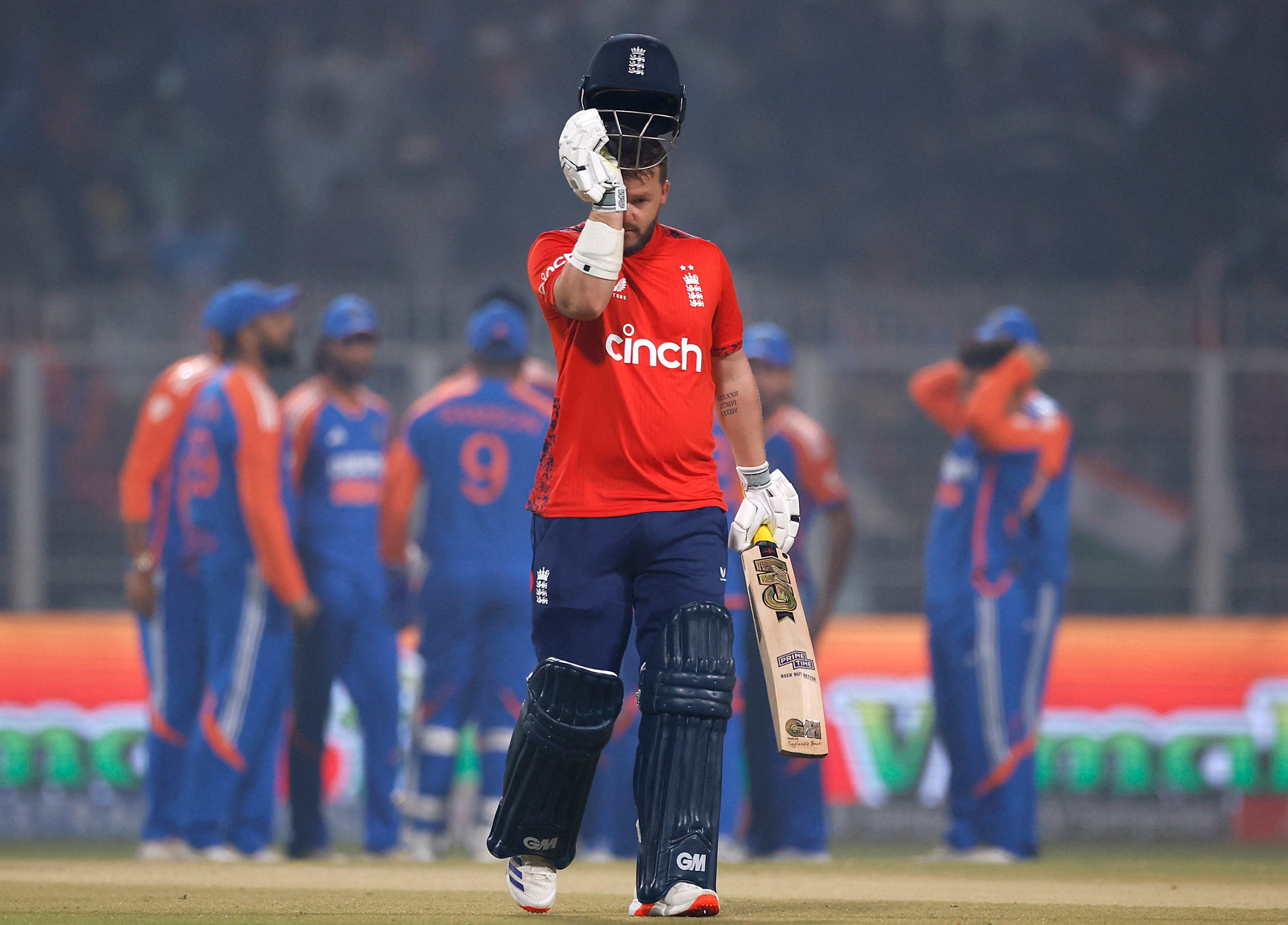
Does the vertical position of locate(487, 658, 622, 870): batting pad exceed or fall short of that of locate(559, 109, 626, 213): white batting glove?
it falls short

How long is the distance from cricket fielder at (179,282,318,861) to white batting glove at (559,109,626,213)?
3.71 m

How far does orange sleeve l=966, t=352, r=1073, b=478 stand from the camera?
751cm

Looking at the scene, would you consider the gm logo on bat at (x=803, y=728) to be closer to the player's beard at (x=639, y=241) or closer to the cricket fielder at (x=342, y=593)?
the player's beard at (x=639, y=241)

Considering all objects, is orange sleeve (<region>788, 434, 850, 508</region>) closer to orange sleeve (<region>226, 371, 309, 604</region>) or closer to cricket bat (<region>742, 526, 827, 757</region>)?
Answer: orange sleeve (<region>226, 371, 309, 604</region>)

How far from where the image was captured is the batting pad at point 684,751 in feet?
12.8

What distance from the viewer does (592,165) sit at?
152 inches

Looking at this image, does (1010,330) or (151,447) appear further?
(1010,330)

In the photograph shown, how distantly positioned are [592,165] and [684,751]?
4.34 ft

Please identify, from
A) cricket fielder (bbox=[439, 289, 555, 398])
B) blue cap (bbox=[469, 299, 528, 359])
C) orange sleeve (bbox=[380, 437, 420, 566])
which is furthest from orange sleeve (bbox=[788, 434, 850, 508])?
orange sleeve (bbox=[380, 437, 420, 566])

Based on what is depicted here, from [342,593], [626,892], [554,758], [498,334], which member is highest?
[498,334]

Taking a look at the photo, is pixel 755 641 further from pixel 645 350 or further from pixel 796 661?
pixel 645 350

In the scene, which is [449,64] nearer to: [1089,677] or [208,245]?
[208,245]

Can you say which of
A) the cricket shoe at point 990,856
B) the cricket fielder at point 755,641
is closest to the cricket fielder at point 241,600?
the cricket fielder at point 755,641

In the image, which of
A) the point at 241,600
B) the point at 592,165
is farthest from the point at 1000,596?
the point at 592,165
